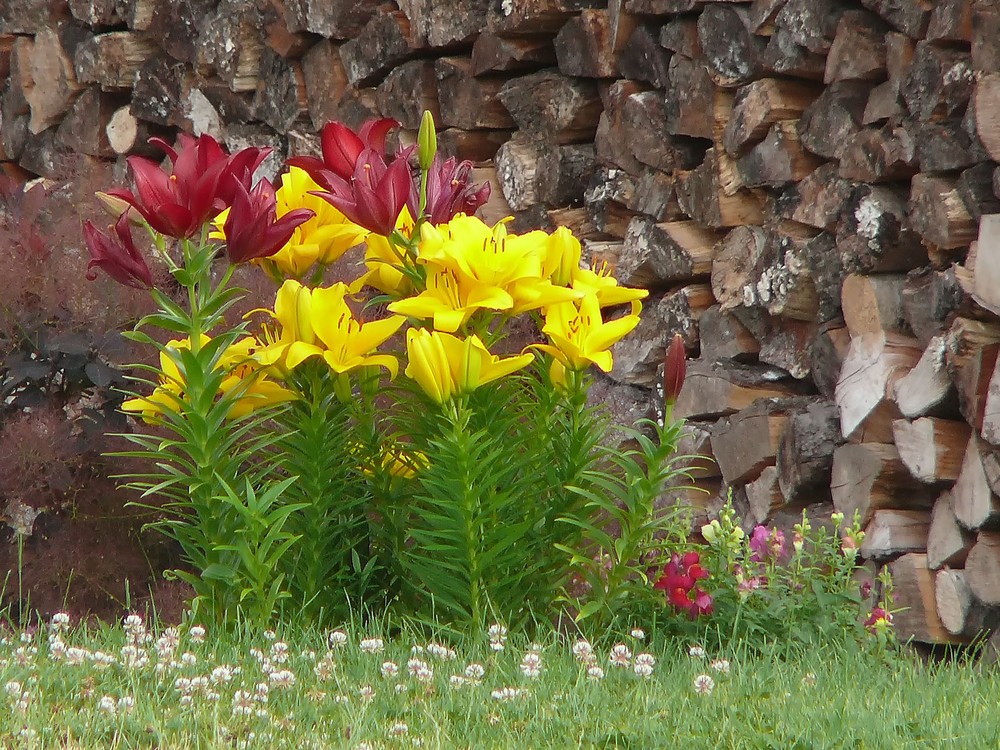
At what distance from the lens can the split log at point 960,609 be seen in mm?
2529

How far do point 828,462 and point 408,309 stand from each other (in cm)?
137

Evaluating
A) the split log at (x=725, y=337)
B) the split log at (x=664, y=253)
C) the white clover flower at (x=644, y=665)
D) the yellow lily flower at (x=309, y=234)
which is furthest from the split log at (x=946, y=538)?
the yellow lily flower at (x=309, y=234)

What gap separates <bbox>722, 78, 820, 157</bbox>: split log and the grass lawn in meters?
1.45

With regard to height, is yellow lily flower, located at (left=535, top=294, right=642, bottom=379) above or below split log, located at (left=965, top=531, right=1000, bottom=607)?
above

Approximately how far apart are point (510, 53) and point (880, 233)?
4.54ft

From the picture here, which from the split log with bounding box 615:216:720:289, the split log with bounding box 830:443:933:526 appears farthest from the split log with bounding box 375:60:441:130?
the split log with bounding box 830:443:933:526

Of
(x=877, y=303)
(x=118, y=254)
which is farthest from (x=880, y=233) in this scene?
(x=118, y=254)

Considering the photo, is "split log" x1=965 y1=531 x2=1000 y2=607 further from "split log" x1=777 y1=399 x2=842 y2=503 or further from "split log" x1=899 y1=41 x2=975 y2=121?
"split log" x1=899 y1=41 x2=975 y2=121

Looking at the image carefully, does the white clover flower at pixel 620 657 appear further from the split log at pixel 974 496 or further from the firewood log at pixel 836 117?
the firewood log at pixel 836 117

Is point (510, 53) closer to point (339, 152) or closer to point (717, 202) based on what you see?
point (717, 202)

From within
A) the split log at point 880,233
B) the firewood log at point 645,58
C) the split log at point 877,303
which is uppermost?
the firewood log at point 645,58

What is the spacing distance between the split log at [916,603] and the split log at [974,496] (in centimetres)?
16

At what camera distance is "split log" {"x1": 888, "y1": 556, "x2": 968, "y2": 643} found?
2.63 meters

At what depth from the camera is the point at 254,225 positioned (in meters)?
1.86
